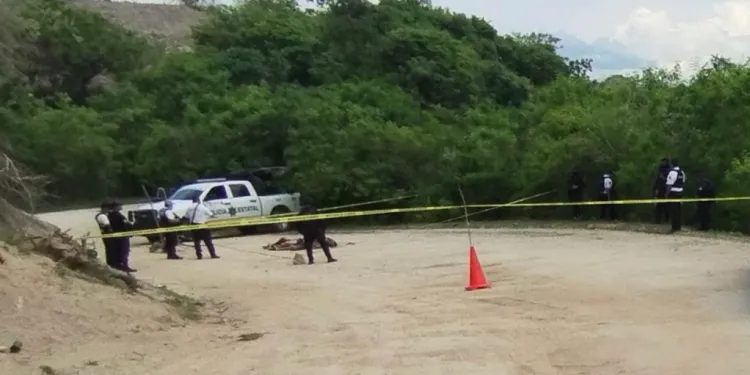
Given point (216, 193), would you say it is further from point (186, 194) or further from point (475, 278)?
point (475, 278)

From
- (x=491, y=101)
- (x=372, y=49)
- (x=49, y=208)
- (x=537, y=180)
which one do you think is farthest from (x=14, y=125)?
(x=537, y=180)

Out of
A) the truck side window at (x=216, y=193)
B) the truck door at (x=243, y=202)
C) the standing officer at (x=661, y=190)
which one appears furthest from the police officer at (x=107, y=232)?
the standing officer at (x=661, y=190)

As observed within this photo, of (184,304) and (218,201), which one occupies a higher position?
(218,201)

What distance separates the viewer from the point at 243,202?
31047mm

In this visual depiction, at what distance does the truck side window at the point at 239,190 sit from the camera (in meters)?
31.2

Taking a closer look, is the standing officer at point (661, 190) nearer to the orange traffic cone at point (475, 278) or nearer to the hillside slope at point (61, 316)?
the orange traffic cone at point (475, 278)

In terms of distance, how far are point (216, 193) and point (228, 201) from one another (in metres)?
0.41

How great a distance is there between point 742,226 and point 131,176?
95.9ft

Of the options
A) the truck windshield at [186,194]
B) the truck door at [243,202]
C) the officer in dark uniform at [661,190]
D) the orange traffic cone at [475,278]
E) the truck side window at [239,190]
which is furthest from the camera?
the truck side window at [239,190]

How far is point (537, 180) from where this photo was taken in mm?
31141

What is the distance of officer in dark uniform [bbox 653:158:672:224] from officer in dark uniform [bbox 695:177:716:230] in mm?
827

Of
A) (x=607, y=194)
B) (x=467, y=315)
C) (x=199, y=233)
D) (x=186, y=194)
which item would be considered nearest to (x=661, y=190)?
(x=607, y=194)

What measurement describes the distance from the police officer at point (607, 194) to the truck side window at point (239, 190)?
10037mm

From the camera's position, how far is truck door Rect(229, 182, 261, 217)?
30688 mm
